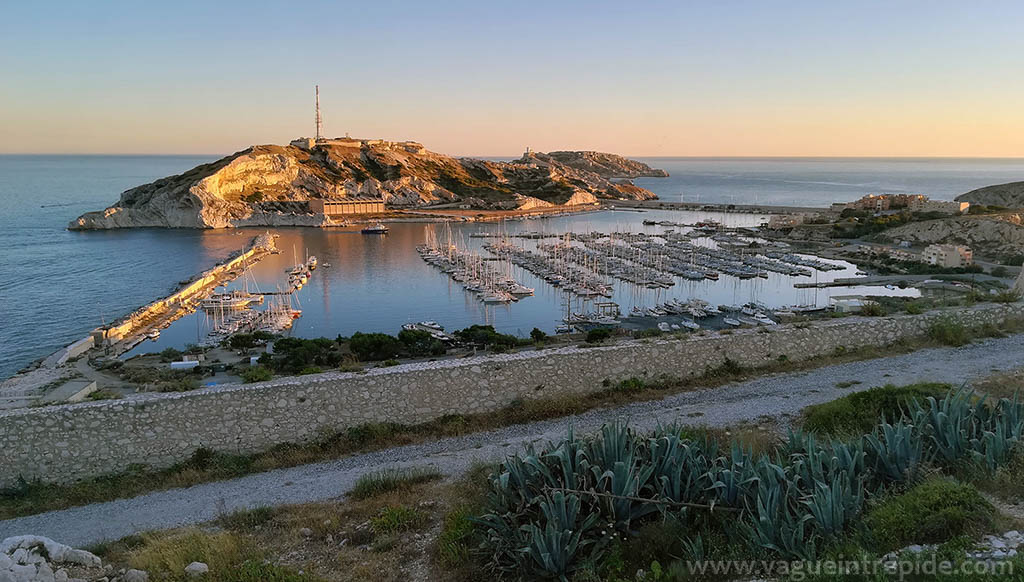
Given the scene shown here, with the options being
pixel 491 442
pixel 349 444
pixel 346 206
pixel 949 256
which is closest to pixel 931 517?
pixel 491 442

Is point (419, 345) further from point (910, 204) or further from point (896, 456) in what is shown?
point (910, 204)

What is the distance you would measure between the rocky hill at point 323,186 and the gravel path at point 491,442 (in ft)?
186

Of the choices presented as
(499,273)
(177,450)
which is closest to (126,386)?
(177,450)

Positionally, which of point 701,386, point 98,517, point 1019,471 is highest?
point 1019,471

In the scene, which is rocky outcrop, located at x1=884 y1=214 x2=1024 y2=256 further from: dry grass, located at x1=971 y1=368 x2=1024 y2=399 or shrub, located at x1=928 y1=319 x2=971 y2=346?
dry grass, located at x1=971 y1=368 x2=1024 y2=399

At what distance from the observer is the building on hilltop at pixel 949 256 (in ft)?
96.5

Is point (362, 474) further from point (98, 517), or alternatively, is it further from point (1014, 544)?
point (1014, 544)

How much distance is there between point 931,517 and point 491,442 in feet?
13.6

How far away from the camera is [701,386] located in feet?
25.9

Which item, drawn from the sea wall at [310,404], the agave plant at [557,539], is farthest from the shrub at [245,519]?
the agave plant at [557,539]

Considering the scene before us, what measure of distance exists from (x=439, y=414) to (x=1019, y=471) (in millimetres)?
5170

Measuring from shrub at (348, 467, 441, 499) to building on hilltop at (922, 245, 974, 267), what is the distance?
105ft

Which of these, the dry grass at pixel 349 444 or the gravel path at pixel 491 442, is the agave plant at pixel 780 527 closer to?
the gravel path at pixel 491 442

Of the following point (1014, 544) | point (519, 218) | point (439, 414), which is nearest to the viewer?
point (1014, 544)
